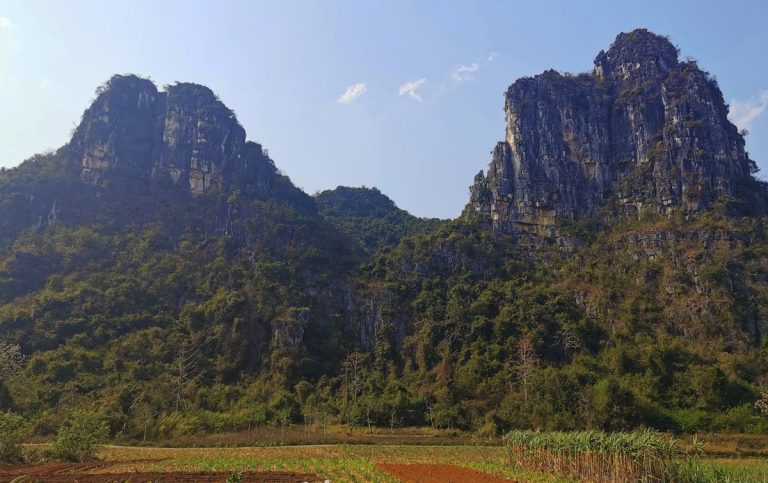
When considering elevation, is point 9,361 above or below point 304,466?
above

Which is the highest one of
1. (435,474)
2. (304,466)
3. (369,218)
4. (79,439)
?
(369,218)

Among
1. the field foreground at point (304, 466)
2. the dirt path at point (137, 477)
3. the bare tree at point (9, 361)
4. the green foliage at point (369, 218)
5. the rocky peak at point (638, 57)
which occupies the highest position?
the rocky peak at point (638, 57)

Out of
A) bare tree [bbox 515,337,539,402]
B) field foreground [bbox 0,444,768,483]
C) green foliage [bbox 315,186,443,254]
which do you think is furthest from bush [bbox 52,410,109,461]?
green foliage [bbox 315,186,443,254]

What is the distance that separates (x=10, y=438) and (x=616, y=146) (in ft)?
282

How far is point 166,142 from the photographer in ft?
316

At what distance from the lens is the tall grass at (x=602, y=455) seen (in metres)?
17.8

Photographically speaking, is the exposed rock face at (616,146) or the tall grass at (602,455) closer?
the tall grass at (602,455)

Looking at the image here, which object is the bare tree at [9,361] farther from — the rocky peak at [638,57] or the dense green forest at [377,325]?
the rocky peak at [638,57]

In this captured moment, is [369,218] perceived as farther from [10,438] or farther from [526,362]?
[10,438]

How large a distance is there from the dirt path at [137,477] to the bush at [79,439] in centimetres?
470

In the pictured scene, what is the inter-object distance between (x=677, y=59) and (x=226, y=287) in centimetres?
8250

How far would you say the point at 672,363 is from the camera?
2030 inches

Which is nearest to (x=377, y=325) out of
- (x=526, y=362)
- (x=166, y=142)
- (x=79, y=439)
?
(x=526, y=362)

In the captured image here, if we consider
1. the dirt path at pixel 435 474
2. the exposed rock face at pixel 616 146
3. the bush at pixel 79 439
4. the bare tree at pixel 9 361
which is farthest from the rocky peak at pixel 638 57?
the bare tree at pixel 9 361
